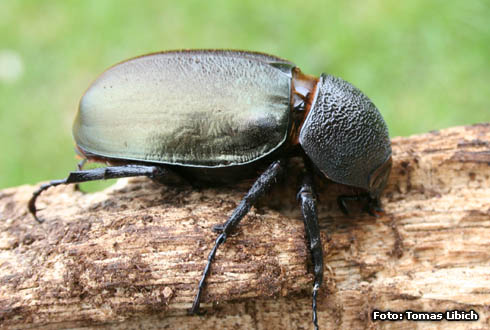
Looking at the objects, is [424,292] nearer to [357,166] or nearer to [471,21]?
[357,166]

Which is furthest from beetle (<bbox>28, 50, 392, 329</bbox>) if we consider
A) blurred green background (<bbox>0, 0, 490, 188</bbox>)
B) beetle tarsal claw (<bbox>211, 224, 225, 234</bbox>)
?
blurred green background (<bbox>0, 0, 490, 188</bbox>)

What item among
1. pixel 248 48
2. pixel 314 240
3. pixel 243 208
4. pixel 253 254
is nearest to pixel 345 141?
pixel 314 240

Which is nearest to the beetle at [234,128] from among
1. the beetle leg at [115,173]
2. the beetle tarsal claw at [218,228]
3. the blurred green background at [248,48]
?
the beetle leg at [115,173]

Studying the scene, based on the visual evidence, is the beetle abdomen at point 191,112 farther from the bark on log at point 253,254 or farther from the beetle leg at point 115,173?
the bark on log at point 253,254

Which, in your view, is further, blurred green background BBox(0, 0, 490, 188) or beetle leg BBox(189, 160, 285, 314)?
blurred green background BBox(0, 0, 490, 188)

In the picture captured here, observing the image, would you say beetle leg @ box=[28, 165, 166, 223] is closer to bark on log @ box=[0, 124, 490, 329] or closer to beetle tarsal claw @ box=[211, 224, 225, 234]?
bark on log @ box=[0, 124, 490, 329]

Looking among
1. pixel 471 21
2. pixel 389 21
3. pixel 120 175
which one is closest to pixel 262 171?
pixel 120 175

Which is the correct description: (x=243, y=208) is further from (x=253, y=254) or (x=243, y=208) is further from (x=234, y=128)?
(x=234, y=128)
